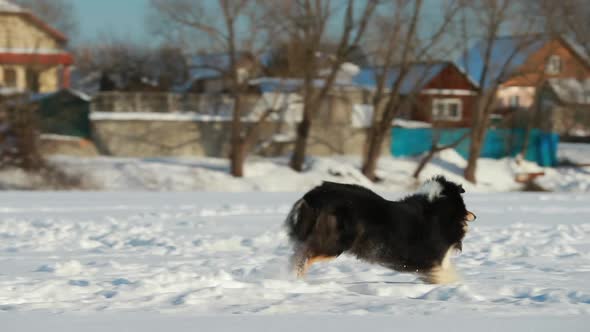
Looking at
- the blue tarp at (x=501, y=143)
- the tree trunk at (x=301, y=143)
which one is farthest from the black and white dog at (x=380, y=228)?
the blue tarp at (x=501, y=143)

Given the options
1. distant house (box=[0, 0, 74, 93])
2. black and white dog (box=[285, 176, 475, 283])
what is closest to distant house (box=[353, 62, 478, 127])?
distant house (box=[0, 0, 74, 93])

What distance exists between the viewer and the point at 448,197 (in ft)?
23.1

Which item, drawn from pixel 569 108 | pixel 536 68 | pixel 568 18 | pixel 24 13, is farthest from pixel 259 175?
pixel 569 108

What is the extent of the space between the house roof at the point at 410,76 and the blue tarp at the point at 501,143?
245 cm

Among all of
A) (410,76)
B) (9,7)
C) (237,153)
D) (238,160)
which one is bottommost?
(238,160)

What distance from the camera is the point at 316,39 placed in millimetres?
28266

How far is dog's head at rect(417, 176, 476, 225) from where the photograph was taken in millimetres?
7027

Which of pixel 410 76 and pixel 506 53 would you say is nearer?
pixel 506 53

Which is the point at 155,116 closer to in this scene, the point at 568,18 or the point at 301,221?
the point at 568,18

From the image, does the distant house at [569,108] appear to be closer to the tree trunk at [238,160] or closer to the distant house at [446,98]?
the distant house at [446,98]

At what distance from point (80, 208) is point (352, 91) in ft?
80.6

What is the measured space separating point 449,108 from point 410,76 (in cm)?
863

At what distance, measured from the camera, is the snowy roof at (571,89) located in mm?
48719

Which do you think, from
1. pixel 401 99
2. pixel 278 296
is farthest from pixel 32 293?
pixel 401 99
